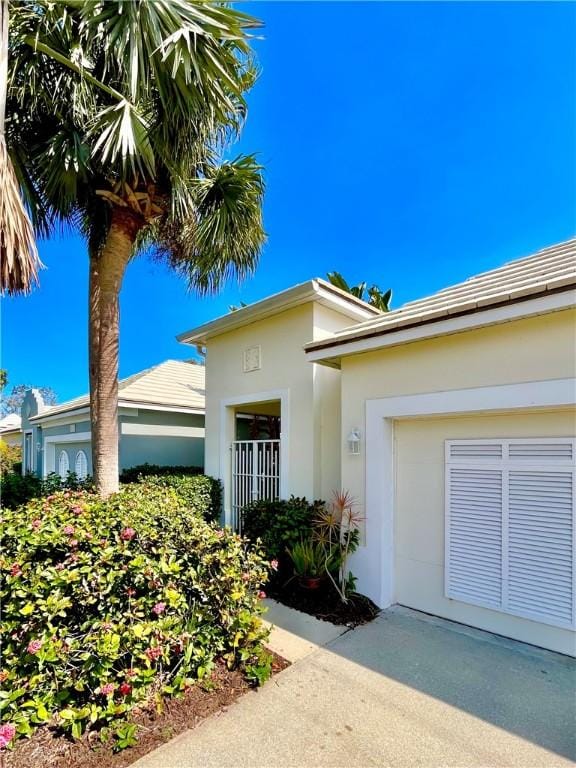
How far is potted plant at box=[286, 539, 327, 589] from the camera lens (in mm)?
6605

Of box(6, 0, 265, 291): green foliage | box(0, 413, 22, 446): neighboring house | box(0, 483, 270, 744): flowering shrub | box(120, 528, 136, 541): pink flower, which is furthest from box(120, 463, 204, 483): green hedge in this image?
box(0, 413, 22, 446): neighboring house

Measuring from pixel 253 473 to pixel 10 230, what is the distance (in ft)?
22.7

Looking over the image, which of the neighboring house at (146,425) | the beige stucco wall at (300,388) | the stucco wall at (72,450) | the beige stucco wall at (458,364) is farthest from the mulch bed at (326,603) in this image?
the stucco wall at (72,450)

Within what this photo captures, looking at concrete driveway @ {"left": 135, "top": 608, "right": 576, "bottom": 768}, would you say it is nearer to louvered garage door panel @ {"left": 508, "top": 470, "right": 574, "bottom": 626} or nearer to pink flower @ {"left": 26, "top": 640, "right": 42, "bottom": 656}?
louvered garage door panel @ {"left": 508, "top": 470, "right": 574, "bottom": 626}

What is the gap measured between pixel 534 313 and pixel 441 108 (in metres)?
6.36

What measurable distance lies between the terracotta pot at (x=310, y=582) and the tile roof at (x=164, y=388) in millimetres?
7898

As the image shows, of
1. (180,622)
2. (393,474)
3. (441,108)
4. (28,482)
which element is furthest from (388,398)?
(28,482)

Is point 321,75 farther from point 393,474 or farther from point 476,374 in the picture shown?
point 393,474

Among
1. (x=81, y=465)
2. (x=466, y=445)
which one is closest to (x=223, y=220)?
(x=466, y=445)

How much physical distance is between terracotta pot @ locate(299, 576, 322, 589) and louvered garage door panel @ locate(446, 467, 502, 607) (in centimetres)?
204

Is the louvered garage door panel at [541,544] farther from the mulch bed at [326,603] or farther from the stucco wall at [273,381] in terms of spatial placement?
the stucco wall at [273,381]

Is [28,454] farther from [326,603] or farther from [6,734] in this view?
[6,734]

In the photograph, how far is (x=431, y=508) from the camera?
612cm

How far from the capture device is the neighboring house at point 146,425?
41.1ft
